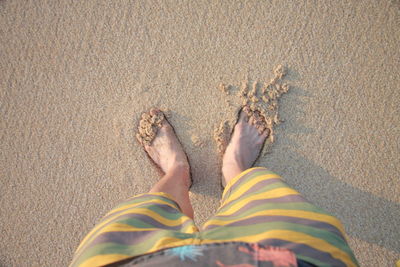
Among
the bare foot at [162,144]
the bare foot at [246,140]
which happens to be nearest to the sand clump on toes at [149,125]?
the bare foot at [162,144]

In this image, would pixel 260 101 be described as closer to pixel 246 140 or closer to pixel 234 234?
pixel 246 140

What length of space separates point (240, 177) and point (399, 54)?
796 mm

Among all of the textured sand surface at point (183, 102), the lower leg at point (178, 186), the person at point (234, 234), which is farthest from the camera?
the textured sand surface at point (183, 102)

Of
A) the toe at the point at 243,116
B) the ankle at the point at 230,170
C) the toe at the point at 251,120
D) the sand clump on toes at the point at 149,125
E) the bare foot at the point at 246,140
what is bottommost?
the ankle at the point at 230,170

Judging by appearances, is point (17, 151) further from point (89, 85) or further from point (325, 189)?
point (325, 189)

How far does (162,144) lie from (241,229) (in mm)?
547

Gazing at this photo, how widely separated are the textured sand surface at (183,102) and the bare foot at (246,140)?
51mm

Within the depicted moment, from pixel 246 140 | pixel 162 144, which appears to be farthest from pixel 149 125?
pixel 246 140

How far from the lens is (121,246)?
61 cm

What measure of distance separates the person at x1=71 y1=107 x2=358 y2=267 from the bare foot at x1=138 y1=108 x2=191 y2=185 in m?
0.28

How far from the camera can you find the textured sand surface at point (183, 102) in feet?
3.44

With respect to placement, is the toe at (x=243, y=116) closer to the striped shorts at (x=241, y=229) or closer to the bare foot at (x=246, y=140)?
the bare foot at (x=246, y=140)

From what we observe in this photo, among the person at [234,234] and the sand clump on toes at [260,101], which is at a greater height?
the sand clump on toes at [260,101]

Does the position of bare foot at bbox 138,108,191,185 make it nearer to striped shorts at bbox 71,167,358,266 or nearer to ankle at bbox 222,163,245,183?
ankle at bbox 222,163,245,183
